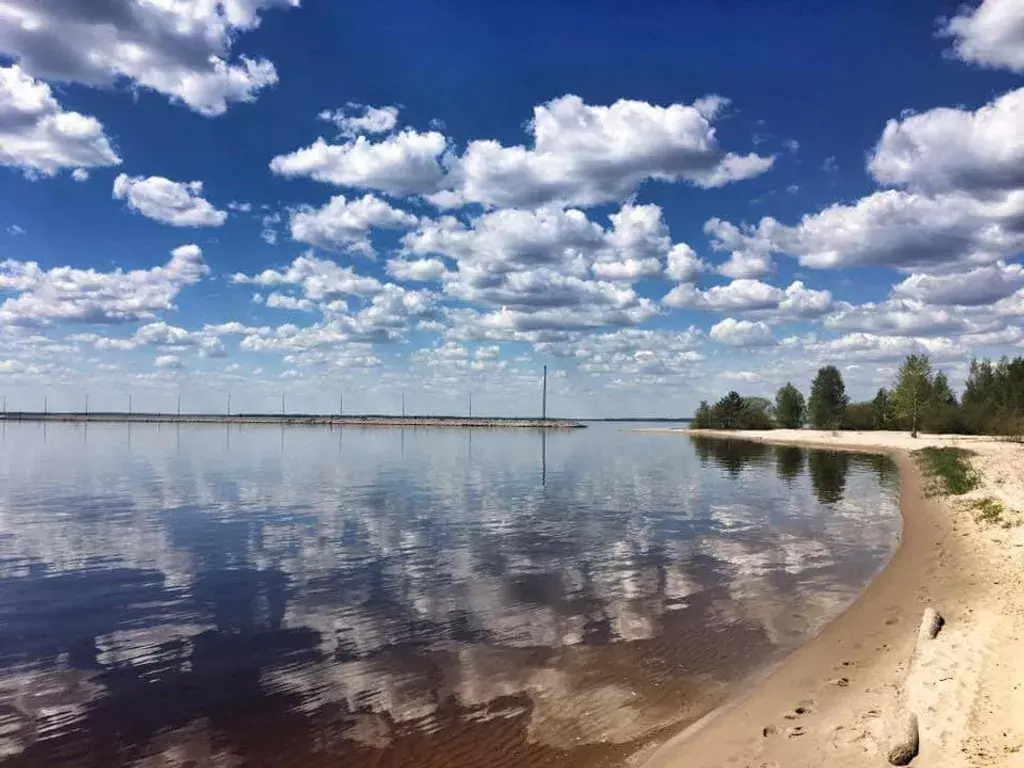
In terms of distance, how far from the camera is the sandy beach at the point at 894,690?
29.2ft

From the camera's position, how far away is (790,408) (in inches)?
6816

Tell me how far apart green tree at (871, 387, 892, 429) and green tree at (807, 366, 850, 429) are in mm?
6738

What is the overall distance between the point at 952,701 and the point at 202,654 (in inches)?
508

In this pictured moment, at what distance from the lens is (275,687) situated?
12133 mm

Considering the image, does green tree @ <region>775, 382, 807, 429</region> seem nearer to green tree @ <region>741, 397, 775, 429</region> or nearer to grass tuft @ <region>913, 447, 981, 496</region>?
green tree @ <region>741, 397, 775, 429</region>

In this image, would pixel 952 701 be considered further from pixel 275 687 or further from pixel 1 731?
pixel 1 731

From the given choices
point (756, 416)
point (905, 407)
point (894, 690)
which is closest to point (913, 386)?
point (905, 407)

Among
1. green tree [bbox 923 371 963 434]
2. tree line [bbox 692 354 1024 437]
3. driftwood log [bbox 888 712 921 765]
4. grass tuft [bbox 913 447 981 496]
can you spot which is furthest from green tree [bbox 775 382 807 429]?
driftwood log [bbox 888 712 921 765]

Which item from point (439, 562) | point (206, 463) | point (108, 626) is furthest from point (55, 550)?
point (206, 463)

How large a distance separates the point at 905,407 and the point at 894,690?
118 m

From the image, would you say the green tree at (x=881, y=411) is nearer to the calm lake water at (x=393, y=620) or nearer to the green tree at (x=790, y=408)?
the green tree at (x=790, y=408)

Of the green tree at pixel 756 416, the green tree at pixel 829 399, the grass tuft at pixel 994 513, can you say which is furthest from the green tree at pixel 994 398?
the grass tuft at pixel 994 513

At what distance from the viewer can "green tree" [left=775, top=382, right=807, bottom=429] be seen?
564ft

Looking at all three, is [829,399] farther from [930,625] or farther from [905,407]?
[930,625]
